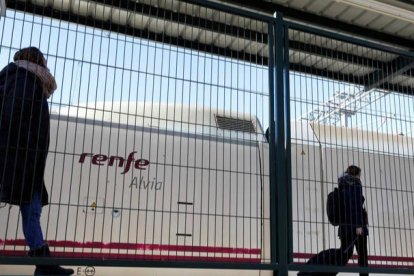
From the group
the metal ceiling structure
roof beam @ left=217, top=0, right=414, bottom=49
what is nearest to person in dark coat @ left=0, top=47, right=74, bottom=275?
the metal ceiling structure

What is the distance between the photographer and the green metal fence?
4.36 meters

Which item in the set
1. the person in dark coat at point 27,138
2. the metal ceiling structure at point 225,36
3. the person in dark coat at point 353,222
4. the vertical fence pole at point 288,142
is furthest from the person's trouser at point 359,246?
the person in dark coat at point 27,138

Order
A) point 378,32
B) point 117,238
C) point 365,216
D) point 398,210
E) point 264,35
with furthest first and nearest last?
point 378,32
point 398,210
point 365,216
point 264,35
point 117,238

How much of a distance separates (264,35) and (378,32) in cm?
298

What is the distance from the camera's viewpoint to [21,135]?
4.06m

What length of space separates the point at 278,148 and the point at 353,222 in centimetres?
128

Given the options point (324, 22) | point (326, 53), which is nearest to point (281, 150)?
point (326, 53)

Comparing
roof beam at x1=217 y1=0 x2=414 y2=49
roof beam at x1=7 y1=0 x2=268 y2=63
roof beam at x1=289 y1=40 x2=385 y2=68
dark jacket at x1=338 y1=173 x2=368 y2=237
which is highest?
roof beam at x1=217 y1=0 x2=414 y2=49

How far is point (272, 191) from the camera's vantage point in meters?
4.53

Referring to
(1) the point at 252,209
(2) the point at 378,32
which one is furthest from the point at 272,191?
(2) the point at 378,32

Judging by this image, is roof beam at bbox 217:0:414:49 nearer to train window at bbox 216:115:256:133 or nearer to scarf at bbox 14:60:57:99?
train window at bbox 216:115:256:133

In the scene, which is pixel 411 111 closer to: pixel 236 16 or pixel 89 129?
pixel 236 16

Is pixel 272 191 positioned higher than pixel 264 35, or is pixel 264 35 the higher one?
pixel 264 35

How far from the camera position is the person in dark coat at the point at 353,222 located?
520 cm
